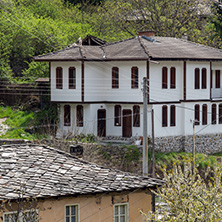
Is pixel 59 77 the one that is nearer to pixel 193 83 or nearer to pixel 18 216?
pixel 193 83

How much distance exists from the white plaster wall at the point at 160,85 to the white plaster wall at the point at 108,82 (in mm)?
711

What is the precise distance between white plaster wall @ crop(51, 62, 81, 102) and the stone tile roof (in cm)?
1868

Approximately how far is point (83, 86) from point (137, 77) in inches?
126

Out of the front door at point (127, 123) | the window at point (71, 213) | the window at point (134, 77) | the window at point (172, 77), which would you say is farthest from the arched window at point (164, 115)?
the window at point (71, 213)

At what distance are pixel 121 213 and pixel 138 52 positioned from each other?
68.4 ft

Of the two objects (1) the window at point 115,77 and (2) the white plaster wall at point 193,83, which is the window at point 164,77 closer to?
(2) the white plaster wall at point 193,83

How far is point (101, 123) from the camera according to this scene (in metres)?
38.9

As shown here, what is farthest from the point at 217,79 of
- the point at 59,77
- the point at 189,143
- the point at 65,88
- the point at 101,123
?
the point at 59,77

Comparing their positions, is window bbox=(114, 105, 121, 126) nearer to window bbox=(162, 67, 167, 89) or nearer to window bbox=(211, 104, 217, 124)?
window bbox=(162, 67, 167, 89)

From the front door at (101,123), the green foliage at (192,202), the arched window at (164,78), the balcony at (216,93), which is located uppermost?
the arched window at (164,78)

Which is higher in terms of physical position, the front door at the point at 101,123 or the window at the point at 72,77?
the window at the point at 72,77

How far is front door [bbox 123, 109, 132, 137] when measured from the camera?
3819 centimetres

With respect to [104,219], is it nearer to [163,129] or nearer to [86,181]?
[86,181]

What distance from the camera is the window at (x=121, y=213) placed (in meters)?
18.2
